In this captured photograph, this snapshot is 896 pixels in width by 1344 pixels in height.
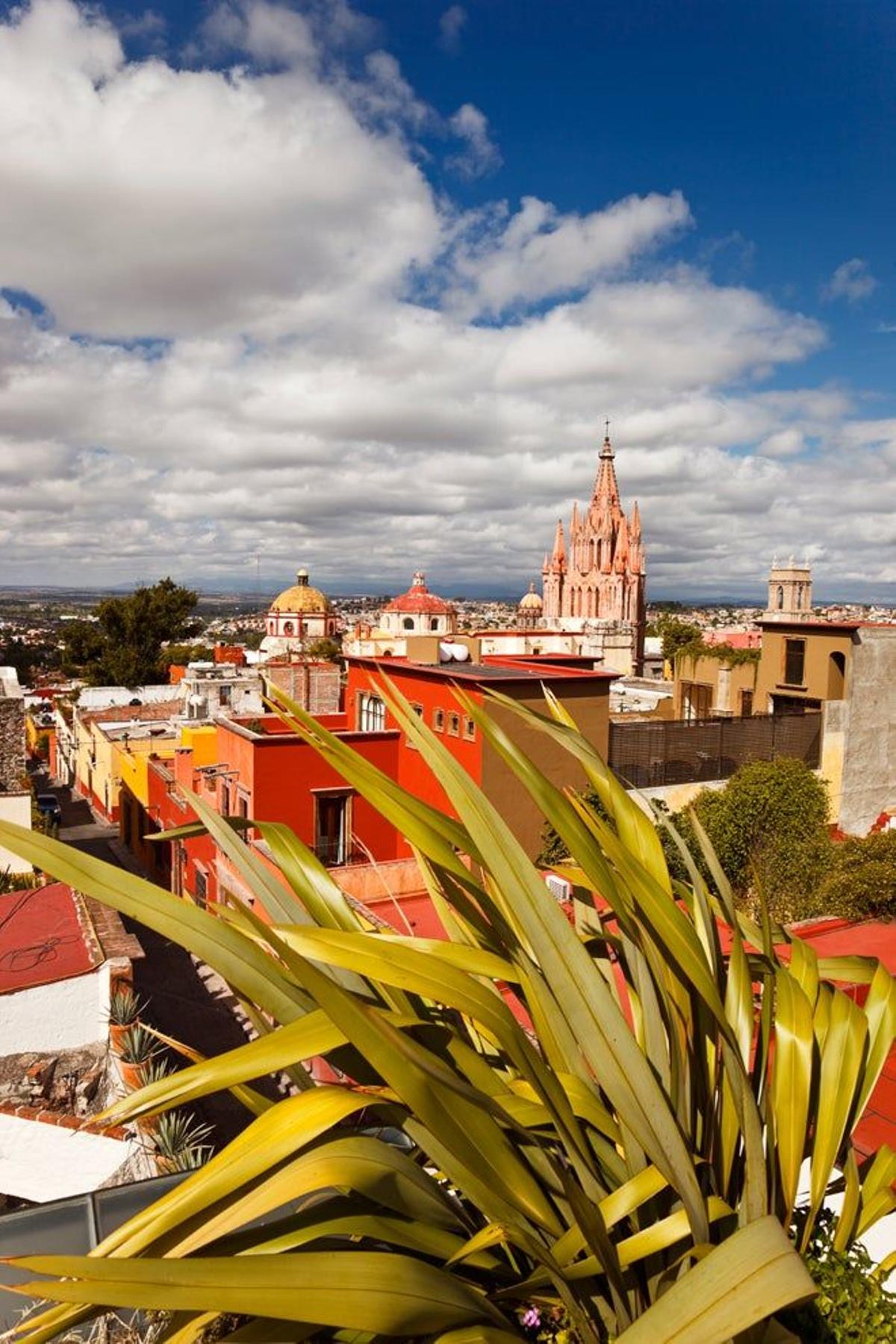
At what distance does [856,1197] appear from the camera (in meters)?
2.27

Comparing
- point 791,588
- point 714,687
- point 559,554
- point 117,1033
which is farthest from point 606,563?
point 117,1033

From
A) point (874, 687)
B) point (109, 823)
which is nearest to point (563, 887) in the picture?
point (874, 687)

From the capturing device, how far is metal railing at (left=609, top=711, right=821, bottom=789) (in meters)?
16.3

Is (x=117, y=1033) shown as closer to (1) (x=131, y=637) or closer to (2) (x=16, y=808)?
(2) (x=16, y=808)

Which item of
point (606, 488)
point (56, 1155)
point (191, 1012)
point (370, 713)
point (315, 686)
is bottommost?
point (191, 1012)

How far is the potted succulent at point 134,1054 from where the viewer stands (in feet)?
18.9

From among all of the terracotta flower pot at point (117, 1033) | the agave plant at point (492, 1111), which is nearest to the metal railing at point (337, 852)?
the terracotta flower pot at point (117, 1033)

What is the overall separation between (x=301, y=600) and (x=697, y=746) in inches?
2010

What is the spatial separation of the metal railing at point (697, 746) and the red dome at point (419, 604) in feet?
140

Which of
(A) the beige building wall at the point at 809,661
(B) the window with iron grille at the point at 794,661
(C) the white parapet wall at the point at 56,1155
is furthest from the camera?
(B) the window with iron grille at the point at 794,661

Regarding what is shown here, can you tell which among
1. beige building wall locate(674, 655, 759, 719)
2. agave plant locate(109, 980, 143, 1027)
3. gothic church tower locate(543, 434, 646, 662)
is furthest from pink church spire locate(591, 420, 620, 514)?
agave plant locate(109, 980, 143, 1027)

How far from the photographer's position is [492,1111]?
151 centimetres

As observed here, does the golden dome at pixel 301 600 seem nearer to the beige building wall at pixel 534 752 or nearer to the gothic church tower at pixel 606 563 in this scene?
the gothic church tower at pixel 606 563

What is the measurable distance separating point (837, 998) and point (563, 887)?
8.34 m
